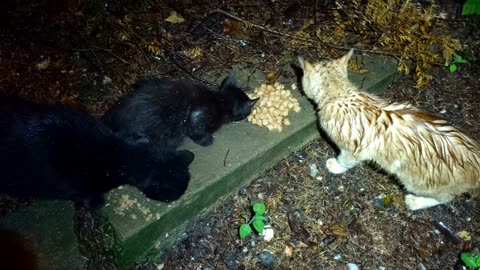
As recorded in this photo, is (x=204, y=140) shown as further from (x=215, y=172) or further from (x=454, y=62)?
(x=454, y=62)

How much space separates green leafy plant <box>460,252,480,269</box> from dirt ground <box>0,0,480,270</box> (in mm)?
107

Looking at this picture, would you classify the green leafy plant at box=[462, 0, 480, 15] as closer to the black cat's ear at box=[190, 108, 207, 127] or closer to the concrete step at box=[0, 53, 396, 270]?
the concrete step at box=[0, 53, 396, 270]

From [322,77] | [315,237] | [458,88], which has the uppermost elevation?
[322,77]

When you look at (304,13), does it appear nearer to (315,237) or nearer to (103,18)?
(103,18)

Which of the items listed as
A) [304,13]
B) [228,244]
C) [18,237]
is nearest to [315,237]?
[228,244]

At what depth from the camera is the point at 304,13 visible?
4.54 m

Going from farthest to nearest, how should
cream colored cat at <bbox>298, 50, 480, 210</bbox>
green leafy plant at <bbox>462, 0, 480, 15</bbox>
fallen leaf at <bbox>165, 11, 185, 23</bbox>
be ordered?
1. fallen leaf at <bbox>165, 11, 185, 23</bbox>
2. green leafy plant at <bbox>462, 0, 480, 15</bbox>
3. cream colored cat at <bbox>298, 50, 480, 210</bbox>

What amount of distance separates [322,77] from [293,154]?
914 millimetres

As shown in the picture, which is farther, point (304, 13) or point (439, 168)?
point (304, 13)

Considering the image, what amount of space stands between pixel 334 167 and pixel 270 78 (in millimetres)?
1207

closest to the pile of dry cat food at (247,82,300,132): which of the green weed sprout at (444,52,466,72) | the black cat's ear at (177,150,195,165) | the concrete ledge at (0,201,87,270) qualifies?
the black cat's ear at (177,150,195,165)

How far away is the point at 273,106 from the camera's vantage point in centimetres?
354

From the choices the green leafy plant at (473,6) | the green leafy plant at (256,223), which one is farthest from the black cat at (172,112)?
the green leafy plant at (473,6)

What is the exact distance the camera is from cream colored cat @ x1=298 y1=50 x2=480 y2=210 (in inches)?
106
